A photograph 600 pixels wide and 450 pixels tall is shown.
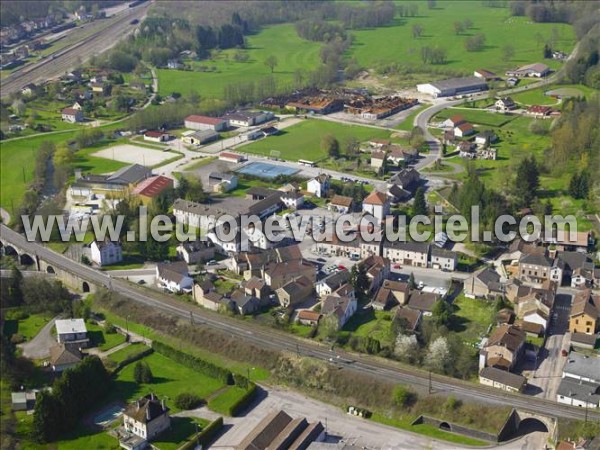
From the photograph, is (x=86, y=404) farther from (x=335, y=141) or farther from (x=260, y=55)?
(x=260, y=55)

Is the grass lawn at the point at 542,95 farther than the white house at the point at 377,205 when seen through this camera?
Yes

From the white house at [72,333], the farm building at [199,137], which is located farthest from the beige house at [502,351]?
the farm building at [199,137]

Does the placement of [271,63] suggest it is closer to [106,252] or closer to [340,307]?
[106,252]

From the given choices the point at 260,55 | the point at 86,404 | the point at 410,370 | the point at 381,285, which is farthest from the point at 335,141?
the point at 260,55

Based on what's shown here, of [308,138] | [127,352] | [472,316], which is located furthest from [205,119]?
[472,316]

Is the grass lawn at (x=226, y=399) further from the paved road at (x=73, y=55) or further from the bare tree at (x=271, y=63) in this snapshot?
the bare tree at (x=271, y=63)

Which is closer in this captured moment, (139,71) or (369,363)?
(369,363)

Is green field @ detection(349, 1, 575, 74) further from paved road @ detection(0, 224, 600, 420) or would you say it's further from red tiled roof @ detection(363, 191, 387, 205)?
paved road @ detection(0, 224, 600, 420)
